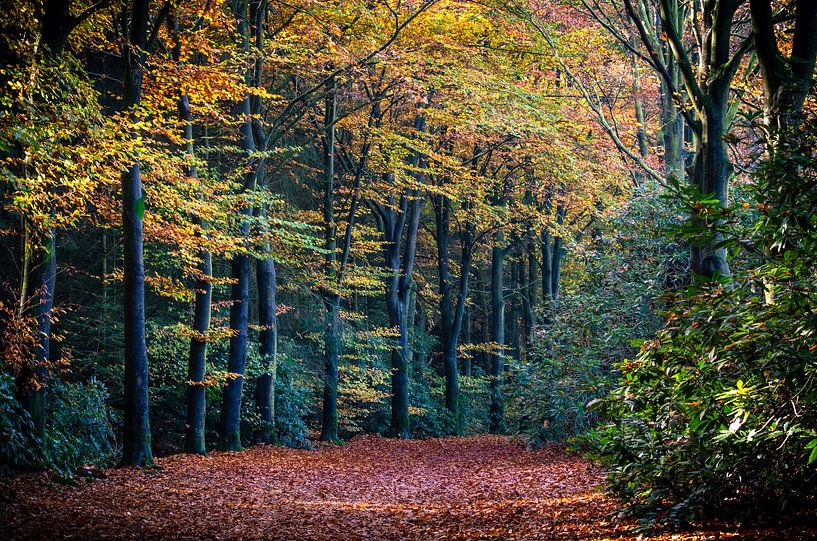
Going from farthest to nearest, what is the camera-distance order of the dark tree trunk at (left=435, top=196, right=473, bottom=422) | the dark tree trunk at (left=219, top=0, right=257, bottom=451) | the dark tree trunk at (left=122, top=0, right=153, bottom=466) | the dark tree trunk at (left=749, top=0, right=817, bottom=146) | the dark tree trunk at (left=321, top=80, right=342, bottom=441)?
the dark tree trunk at (left=435, top=196, right=473, bottom=422) < the dark tree trunk at (left=321, top=80, right=342, bottom=441) < the dark tree trunk at (left=219, top=0, right=257, bottom=451) < the dark tree trunk at (left=122, top=0, right=153, bottom=466) < the dark tree trunk at (left=749, top=0, right=817, bottom=146)

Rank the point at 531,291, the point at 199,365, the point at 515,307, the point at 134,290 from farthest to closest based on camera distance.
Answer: the point at 531,291 → the point at 515,307 → the point at 199,365 → the point at 134,290

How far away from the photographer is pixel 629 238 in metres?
13.3

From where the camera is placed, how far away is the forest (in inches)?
212

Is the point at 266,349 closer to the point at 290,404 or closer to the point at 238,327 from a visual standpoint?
the point at 238,327

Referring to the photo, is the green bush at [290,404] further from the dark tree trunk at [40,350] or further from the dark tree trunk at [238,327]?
the dark tree trunk at [40,350]

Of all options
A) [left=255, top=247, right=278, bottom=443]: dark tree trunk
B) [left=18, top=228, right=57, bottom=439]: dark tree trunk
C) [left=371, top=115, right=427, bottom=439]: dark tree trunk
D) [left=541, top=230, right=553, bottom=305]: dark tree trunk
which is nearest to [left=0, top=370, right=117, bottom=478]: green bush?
[left=18, top=228, right=57, bottom=439]: dark tree trunk

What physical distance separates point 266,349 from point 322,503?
8584mm

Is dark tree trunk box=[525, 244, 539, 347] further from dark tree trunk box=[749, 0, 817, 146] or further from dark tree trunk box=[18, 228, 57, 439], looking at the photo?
dark tree trunk box=[749, 0, 817, 146]

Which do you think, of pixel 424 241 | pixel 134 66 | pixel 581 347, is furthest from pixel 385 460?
pixel 424 241

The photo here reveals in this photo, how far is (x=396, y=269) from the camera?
73.8ft

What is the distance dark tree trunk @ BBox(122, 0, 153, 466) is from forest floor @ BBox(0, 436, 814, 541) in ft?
2.32

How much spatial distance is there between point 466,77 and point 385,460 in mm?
10294

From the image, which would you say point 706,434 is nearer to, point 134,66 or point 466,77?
point 134,66

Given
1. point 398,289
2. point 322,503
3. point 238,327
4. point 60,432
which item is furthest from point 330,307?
point 322,503
